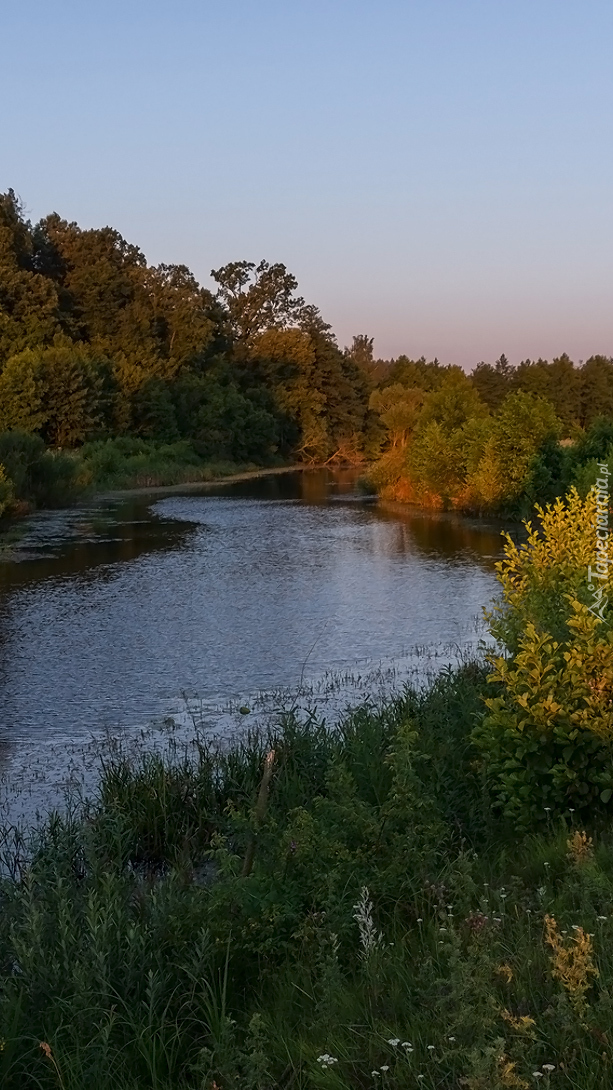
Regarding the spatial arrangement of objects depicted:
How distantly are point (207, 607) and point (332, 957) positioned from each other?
12.3 meters

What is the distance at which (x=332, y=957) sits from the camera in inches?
139

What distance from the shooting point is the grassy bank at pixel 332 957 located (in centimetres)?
296

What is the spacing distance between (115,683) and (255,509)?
2296 centimetres

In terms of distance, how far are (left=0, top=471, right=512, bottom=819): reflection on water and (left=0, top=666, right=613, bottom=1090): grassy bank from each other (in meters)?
4.81

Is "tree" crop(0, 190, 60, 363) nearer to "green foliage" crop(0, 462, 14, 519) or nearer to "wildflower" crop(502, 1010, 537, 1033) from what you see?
"green foliage" crop(0, 462, 14, 519)

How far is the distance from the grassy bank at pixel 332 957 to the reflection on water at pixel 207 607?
4811 millimetres

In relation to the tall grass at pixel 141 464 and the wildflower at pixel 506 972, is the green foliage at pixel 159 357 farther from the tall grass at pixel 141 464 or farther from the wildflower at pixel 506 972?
the wildflower at pixel 506 972

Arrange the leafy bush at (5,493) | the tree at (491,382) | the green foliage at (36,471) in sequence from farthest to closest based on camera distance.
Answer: the tree at (491,382), the green foliage at (36,471), the leafy bush at (5,493)

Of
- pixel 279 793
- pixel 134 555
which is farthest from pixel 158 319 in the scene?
pixel 279 793

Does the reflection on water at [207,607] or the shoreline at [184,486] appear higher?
the shoreline at [184,486]

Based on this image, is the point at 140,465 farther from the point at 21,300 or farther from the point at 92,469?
the point at 21,300

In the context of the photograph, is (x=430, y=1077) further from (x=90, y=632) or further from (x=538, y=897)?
(x=90, y=632)

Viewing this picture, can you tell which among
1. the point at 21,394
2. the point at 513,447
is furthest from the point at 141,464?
the point at 513,447

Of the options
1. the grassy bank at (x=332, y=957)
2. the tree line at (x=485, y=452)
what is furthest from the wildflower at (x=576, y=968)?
the tree line at (x=485, y=452)
